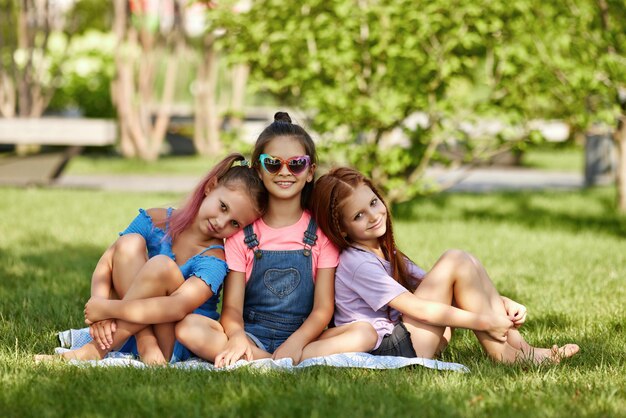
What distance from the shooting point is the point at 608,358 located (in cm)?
391

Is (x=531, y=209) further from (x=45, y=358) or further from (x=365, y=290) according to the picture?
(x=45, y=358)

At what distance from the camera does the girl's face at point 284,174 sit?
4016mm

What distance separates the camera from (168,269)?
385 centimetres

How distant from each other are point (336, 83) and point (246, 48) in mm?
979

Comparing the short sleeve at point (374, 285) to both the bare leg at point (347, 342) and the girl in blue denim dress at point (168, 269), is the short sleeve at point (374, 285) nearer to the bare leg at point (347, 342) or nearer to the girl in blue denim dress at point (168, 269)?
A: the bare leg at point (347, 342)

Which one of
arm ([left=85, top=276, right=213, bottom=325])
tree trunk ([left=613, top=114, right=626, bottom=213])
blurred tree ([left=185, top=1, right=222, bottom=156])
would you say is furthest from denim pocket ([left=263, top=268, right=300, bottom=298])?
blurred tree ([left=185, top=1, right=222, bottom=156])

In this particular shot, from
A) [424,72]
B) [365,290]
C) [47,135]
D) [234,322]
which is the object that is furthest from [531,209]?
[234,322]

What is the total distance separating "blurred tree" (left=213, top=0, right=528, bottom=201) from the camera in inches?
331

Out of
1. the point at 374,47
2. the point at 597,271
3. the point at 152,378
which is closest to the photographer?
the point at 152,378

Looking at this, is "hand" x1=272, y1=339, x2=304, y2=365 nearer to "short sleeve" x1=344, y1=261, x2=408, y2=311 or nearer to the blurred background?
"short sleeve" x1=344, y1=261, x2=408, y2=311

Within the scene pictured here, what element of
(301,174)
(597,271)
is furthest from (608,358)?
(597,271)

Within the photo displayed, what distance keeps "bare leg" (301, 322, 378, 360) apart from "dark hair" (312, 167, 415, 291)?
305 mm

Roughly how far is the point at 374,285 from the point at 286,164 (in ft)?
2.11

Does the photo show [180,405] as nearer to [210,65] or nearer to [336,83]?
[336,83]
